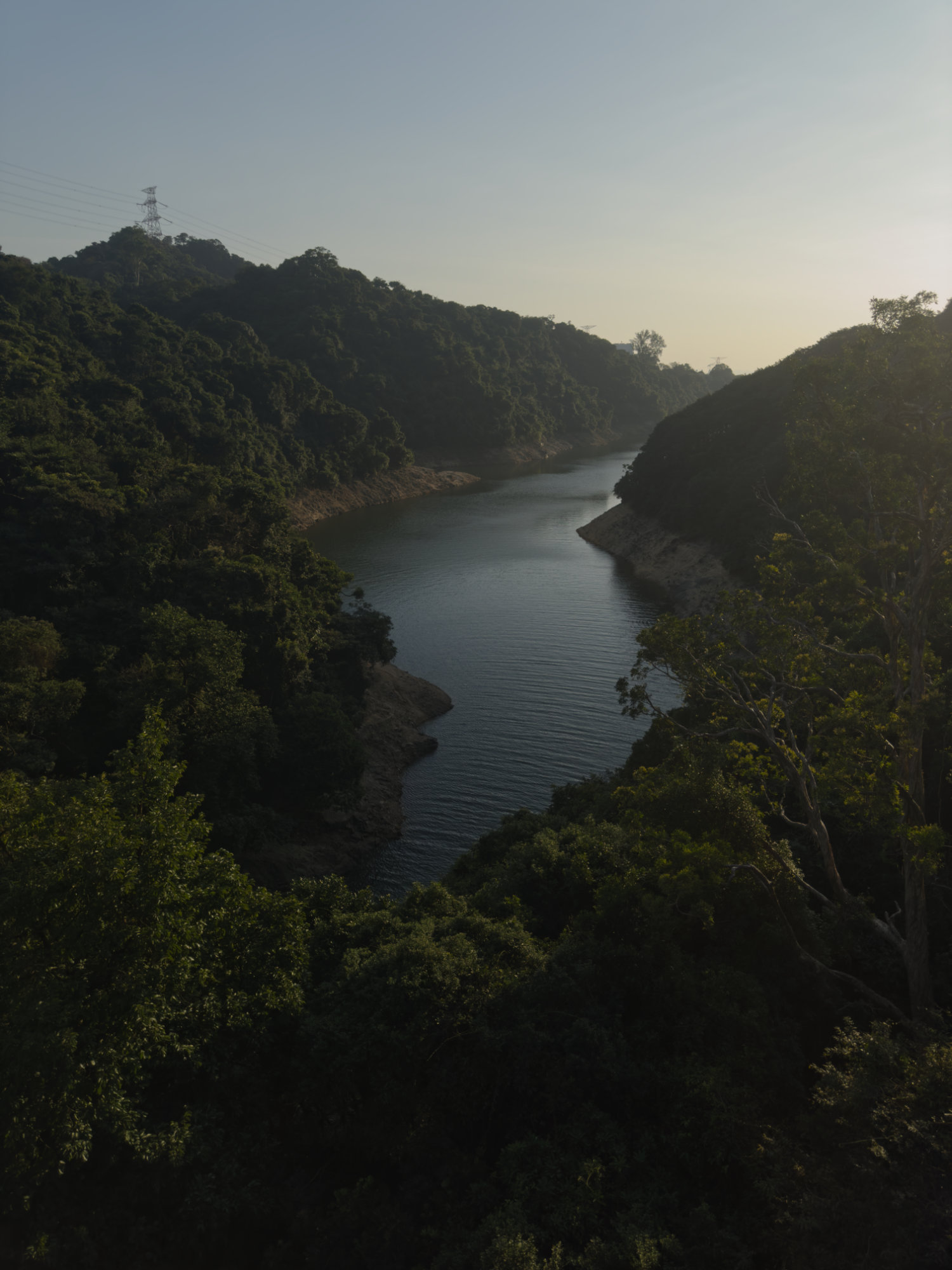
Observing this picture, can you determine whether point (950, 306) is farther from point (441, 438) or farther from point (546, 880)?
point (441, 438)

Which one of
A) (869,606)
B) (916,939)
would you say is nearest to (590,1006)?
(916,939)

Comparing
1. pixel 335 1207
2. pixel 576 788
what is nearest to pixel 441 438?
pixel 576 788

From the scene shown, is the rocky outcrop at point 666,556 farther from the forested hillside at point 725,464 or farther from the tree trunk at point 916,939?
the tree trunk at point 916,939

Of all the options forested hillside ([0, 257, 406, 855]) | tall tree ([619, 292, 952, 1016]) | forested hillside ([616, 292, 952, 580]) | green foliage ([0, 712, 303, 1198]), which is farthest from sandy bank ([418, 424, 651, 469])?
green foliage ([0, 712, 303, 1198])

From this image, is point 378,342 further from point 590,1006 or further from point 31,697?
point 590,1006

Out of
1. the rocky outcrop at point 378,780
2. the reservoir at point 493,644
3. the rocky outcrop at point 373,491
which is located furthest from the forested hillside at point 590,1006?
the rocky outcrop at point 373,491

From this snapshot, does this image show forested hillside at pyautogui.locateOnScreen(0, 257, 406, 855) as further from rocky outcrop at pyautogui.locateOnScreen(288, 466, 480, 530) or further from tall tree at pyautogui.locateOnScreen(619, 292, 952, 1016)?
rocky outcrop at pyautogui.locateOnScreen(288, 466, 480, 530)
